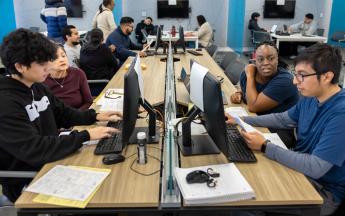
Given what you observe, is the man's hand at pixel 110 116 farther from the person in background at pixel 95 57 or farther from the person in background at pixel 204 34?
the person in background at pixel 204 34

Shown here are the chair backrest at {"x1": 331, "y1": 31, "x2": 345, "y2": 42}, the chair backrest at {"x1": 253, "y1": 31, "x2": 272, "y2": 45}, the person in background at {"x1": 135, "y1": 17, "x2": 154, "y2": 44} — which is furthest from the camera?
the person in background at {"x1": 135, "y1": 17, "x2": 154, "y2": 44}

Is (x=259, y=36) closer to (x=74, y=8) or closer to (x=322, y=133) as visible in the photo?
(x=74, y=8)

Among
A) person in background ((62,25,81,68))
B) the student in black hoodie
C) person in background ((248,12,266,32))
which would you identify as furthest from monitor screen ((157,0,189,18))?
the student in black hoodie

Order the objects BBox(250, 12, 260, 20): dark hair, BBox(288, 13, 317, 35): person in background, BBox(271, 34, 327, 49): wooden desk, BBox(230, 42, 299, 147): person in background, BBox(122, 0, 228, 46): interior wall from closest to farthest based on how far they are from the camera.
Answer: BBox(230, 42, 299, 147): person in background → BBox(271, 34, 327, 49): wooden desk → BBox(288, 13, 317, 35): person in background → BBox(250, 12, 260, 20): dark hair → BBox(122, 0, 228, 46): interior wall

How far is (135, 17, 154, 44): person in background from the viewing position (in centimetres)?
905

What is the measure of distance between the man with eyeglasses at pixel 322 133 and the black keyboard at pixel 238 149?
2.0 inches

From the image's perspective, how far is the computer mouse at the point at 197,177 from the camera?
1371 millimetres

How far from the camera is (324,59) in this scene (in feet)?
5.08

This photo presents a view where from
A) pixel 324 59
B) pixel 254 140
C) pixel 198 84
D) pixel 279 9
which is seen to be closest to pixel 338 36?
pixel 279 9

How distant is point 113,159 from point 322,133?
99 cm

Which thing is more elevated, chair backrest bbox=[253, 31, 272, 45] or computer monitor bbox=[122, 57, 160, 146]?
computer monitor bbox=[122, 57, 160, 146]

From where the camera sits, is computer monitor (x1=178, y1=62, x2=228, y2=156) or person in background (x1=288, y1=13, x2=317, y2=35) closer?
computer monitor (x1=178, y1=62, x2=228, y2=156)

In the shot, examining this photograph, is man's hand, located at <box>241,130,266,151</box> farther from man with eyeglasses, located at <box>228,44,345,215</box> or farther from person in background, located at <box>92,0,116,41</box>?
person in background, located at <box>92,0,116,41</box>

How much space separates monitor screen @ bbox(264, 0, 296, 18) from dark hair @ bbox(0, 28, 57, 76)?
906 cm
